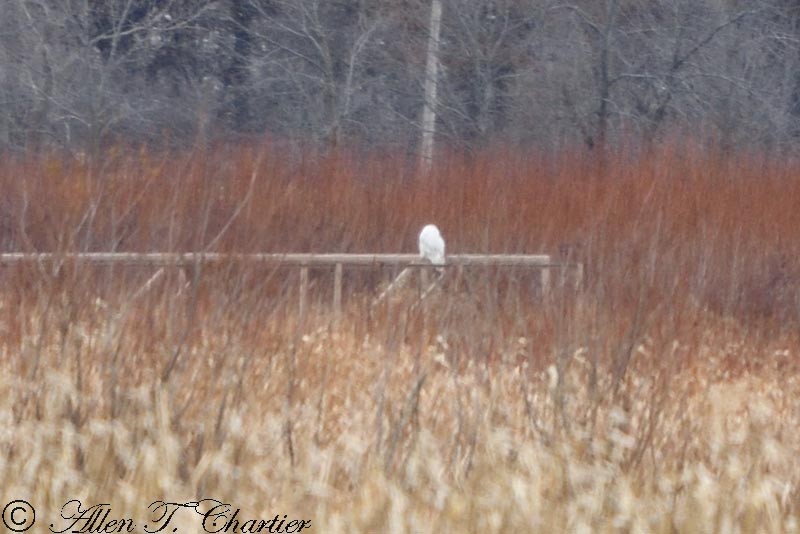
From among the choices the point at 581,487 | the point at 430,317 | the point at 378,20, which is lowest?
the point at 581,487

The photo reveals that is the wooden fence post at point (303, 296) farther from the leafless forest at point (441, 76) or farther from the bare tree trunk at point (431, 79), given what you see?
the bare tree trunk at point (431, 79)

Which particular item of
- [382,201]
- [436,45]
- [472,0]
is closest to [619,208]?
[382,201]

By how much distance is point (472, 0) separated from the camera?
62.3 feet

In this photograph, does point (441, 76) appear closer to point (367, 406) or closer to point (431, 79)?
point (431, 79)

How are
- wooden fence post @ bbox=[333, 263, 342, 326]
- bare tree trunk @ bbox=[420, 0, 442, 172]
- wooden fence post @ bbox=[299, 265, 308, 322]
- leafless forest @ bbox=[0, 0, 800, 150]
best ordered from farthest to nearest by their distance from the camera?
leafless forest @ bbox=[0, 0, 800, 150] → bare tree trunk @ bbox=[420, 0, 442, 172] → wooden fence post @ bbox=[333, 263, 342, 326] → wooden fence post @ bbox=[299, 265, 308, 322]

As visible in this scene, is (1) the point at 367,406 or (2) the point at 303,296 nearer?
(1) the point at 367,406

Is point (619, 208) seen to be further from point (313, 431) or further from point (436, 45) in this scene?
point (313, 431)

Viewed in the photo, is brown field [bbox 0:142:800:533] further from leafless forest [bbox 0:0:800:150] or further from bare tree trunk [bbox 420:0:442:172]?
bare tree trunk [bbox 420:0:442:172]

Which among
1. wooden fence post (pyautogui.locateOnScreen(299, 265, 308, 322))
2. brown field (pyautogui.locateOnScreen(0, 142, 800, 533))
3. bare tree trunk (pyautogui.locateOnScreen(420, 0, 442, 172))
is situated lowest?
brown field (pyautogui.locateOnScreen(0, 142, 800, 533))

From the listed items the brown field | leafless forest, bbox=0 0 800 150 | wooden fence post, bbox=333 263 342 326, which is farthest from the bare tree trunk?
the brown field

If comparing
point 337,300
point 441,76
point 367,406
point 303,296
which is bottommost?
point 367,406

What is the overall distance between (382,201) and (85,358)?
29.9 feet

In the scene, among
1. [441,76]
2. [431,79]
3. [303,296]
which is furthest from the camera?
[441,76]

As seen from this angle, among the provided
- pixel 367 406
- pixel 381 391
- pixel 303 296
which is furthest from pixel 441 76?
pixel 381 391
